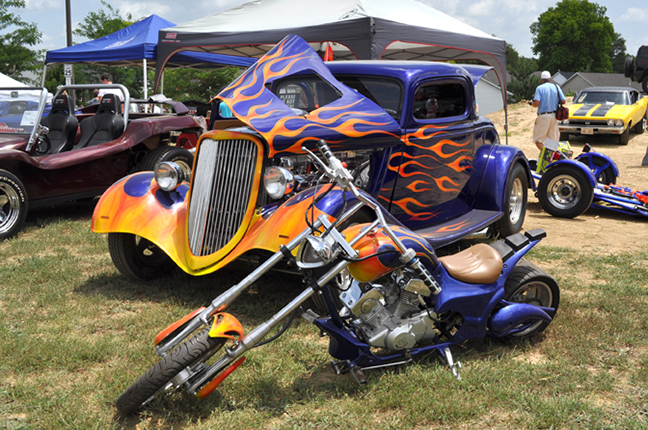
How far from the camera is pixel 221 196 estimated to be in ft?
13.5

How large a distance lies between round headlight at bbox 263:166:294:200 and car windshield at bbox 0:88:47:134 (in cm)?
478

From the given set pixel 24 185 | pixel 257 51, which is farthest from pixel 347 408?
pixel 257 51

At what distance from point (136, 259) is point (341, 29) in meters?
5.82

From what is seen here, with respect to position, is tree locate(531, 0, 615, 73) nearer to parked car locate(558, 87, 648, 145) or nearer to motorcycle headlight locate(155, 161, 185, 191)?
parked car locate(558, 87, 648, 145)

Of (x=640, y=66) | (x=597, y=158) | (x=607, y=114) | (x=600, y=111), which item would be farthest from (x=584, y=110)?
(x=597, y=158)

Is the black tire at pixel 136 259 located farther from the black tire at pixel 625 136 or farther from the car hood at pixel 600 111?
the black tire at pixel 625 136

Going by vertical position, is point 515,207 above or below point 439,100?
below

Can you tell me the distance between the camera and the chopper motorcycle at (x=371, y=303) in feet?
9.00

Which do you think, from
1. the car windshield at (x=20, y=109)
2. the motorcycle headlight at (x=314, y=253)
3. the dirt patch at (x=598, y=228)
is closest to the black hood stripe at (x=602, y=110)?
the dirt patch at (x=598, y=228)

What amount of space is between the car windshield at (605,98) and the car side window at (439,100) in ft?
47.0

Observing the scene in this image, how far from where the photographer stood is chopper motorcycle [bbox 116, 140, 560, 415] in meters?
2.74

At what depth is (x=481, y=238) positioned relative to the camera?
20.7 ft

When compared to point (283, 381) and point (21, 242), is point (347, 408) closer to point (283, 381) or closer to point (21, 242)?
point (283, 381)

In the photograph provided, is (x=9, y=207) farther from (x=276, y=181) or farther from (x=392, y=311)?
(x=392, y=311)
